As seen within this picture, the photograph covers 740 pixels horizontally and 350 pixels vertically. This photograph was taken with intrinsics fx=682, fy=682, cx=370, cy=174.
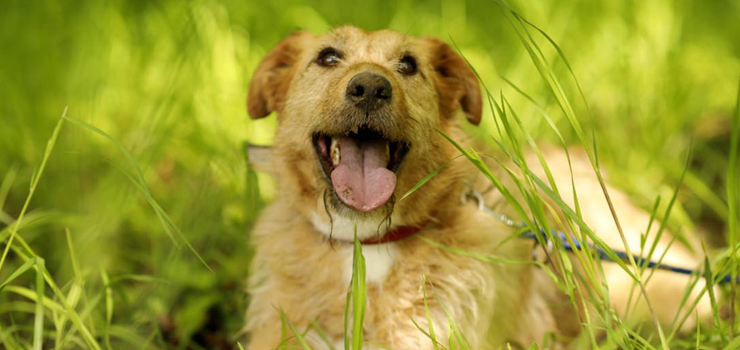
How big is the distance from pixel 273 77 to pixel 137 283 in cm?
129

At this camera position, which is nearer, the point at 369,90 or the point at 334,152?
the point at 369,90

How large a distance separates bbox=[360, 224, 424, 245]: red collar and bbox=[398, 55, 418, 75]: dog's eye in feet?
2.11

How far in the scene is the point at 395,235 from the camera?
8.34ft

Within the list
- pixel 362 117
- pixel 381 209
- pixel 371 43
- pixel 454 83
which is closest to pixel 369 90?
pixel 362 117

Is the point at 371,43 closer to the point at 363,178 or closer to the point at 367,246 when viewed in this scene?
the point at 363,178

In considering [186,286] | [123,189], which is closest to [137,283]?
[186,286]

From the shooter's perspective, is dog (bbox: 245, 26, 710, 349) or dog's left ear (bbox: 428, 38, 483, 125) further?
dog's left ear (bbox: 428, 38, 483, 125)

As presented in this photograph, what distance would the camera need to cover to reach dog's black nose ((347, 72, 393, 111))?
92.6 inches

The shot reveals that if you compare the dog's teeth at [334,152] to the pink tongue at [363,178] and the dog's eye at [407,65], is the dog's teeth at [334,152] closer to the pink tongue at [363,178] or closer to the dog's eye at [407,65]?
the pink tongue at [363,178]

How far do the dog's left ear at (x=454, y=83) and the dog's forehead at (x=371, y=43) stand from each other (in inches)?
6.1

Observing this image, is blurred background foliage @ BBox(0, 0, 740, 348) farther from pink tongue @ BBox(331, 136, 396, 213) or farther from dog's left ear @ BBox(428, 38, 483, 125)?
pink tongue @ BBox(331, 136, 396, 213)

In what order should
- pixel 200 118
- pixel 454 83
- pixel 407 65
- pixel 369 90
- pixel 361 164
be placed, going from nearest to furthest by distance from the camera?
pixel 369 90
pixel 361 164
pixel 407 65
pixel 454 83
pixel 200 118

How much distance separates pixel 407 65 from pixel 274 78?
2.05 feet

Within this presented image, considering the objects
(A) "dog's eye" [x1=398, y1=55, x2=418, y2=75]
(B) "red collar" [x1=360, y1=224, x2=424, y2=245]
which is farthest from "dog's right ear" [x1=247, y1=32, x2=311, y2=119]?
(B) "red collar" [x1=360, y1=224, x2=424, y2=245]
